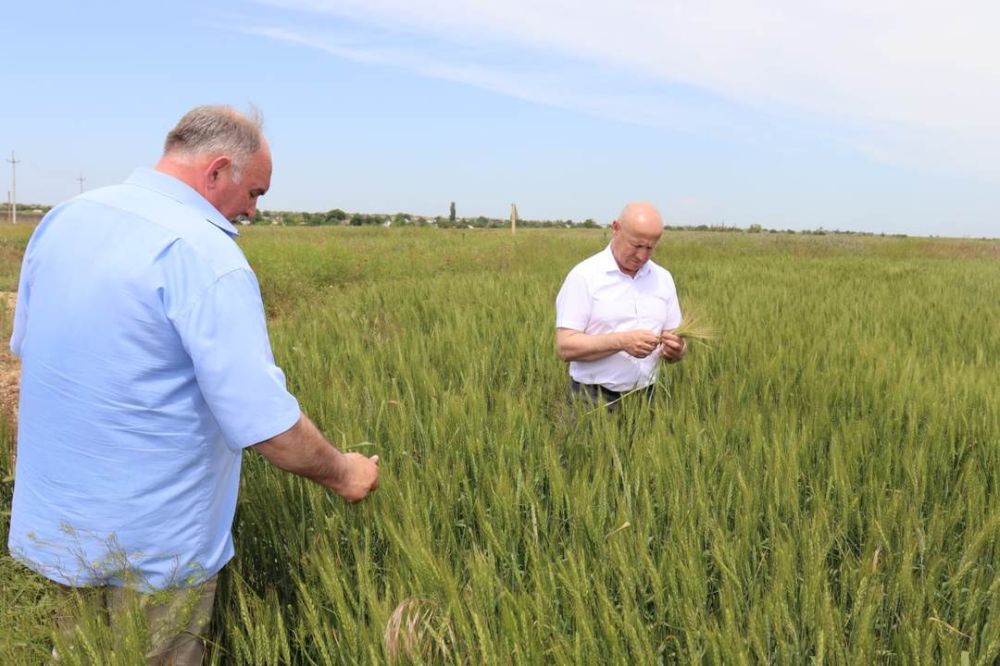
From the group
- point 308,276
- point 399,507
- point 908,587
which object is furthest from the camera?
point 308,276

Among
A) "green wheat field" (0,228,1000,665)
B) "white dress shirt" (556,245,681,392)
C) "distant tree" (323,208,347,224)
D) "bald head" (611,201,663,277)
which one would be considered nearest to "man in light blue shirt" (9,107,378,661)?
"green wheat field" (0,228,1000,665)

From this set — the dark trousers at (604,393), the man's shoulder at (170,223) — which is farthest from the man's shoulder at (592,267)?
the man's shoulder at (170,223)

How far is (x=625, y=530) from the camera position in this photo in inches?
62.6

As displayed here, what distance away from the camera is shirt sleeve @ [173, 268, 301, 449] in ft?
4.05

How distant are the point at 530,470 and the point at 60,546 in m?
1.15

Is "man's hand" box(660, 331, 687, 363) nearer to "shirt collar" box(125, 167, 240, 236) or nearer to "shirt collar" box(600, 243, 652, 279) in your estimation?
"shirt collar" box(600, 243, 652, 279)

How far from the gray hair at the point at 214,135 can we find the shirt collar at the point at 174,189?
0.06m

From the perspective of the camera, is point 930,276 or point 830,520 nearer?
point 830,520

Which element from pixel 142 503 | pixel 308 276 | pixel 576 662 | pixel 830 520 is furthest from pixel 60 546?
pixel 308 276

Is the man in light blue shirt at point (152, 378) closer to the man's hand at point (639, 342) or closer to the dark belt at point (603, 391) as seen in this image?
the man's hand at point (639, 342)

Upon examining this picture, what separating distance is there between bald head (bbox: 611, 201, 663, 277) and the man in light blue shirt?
1.60 metres

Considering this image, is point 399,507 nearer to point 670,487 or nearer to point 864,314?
point 670,487

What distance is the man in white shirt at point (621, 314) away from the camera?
8.82 feet

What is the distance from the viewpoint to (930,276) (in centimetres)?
913
